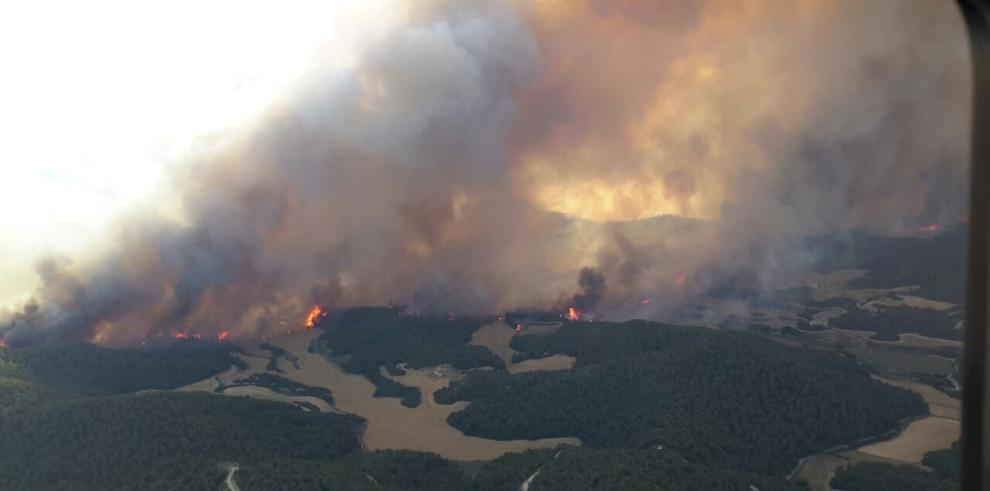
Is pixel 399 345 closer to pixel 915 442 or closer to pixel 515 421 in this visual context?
pixel 515 421

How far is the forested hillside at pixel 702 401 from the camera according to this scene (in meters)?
30.8

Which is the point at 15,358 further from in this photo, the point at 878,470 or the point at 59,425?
the point at 878,470

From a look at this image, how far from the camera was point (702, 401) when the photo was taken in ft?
109

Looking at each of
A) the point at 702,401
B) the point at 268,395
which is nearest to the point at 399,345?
the point at 268,395

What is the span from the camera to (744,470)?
93.9 ft

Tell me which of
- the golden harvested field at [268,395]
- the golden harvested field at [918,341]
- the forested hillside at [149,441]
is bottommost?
the forested hillside at [149,441]

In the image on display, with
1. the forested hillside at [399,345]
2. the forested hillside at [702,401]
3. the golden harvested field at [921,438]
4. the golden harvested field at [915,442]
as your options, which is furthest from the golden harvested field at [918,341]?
the forested hillside at [399,345]

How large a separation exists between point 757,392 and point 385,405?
1673cm

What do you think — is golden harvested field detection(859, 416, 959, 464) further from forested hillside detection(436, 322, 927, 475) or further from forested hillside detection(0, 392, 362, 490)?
forested hillside detection(0, 392, 362, 490)

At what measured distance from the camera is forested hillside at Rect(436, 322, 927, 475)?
30.8m

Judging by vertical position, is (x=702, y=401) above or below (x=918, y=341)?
below

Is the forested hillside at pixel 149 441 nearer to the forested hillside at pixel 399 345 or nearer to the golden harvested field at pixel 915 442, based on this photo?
the forested hillside at pixel 399 345

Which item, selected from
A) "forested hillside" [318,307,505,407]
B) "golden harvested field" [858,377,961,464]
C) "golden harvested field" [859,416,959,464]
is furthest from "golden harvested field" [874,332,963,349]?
"forested hillside" [318,307,505,407]

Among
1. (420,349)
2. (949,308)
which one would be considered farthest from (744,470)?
(420,349)
